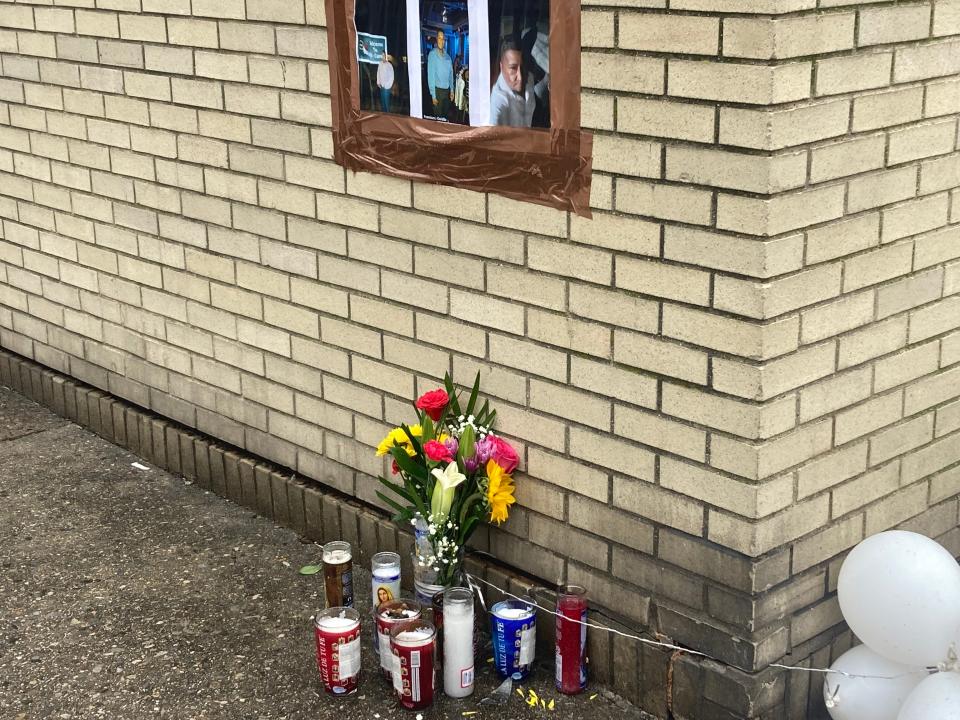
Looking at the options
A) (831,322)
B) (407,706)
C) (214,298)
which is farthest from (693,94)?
(214,298)

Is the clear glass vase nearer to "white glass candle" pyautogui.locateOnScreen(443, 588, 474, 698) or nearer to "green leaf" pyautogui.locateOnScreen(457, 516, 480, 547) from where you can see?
"green leaf" pyautogui.locateOnScreen(457, 516, 480, 547)

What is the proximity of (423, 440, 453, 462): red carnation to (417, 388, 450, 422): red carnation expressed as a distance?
4.9 inches

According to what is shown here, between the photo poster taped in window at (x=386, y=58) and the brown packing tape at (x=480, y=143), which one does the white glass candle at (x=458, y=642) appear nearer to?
the brown packing tape at (x=480, y=143)

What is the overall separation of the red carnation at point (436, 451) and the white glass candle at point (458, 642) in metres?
0.42

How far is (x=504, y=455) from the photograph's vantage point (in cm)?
414

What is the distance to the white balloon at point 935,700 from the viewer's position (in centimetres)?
316

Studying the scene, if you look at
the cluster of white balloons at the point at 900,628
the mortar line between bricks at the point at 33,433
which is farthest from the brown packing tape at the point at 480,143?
the mortar line between bricks at the point at 33,433

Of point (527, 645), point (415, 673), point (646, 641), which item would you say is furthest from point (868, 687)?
point (415, 673)

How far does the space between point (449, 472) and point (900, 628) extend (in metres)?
1.44

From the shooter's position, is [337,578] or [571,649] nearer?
[571,649]

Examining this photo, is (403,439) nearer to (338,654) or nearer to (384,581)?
(384,581)

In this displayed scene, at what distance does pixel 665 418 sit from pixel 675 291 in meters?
0.38

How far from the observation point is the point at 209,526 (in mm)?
5320

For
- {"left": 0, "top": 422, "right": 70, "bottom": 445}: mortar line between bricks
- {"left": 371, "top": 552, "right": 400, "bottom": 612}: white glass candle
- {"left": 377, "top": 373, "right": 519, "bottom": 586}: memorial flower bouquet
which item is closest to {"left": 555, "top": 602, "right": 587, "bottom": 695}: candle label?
{"left": 377, "top": 373, "right": 519, "bottom": 586}: memorial flower bouquet
